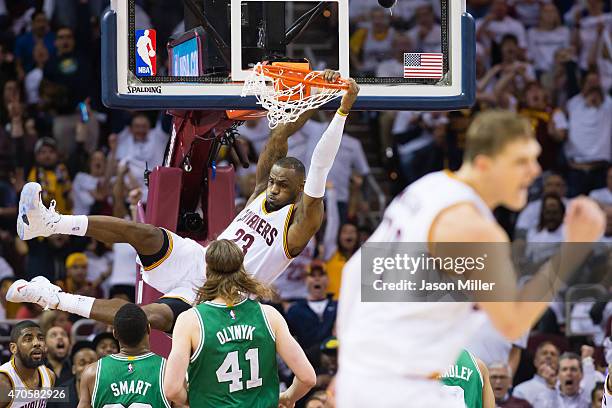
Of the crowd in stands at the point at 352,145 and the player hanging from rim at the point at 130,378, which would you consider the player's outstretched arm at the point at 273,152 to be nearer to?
the player hanging from rim at the point at 130,378

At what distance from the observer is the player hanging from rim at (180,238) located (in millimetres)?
8094

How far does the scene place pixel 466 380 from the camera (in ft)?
23.8

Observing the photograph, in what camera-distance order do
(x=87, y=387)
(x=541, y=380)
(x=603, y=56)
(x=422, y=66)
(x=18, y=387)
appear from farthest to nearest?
(x=603, y=56), (x=541, y=380), (x=18, y=387), (x=422, y=66), (x=87, y=387)

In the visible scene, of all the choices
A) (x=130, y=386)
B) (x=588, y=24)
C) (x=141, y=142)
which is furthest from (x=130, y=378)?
(x=588, y=24)

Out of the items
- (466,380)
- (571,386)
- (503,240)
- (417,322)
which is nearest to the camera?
(503,240)

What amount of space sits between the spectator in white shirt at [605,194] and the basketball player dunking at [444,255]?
917 cm

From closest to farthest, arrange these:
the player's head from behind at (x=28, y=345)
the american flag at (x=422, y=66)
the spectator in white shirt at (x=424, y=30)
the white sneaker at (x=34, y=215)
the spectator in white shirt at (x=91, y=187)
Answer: the white sneaker at (x=34, y=215), the american flag at (x=422, y=66), the player's head from behind at (x=28, y=345), the spectator in white shirt at (x=91, y=187), the spectator in white shirt at (x=424, y=30)

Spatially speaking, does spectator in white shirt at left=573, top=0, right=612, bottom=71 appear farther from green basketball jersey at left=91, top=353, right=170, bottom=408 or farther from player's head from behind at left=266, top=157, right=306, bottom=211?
green basketball jersey at left=91, top=353, right=170, bottom=408

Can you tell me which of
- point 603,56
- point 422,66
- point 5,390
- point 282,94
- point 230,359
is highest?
point 603,56

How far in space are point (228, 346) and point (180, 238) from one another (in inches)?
93.1

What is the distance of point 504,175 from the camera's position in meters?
4.77

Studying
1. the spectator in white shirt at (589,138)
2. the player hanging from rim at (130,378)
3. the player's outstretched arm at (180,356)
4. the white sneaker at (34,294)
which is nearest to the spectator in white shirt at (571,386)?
the spectator in white shirt at (589,138)

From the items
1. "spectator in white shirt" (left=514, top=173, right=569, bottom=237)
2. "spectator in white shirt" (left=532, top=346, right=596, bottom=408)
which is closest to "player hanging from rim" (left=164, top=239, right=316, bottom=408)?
"spectator in white shirt" (left=532, top=346, right=596, bottom=408)

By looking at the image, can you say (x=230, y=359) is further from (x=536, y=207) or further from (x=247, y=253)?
(x=536, y=207)
